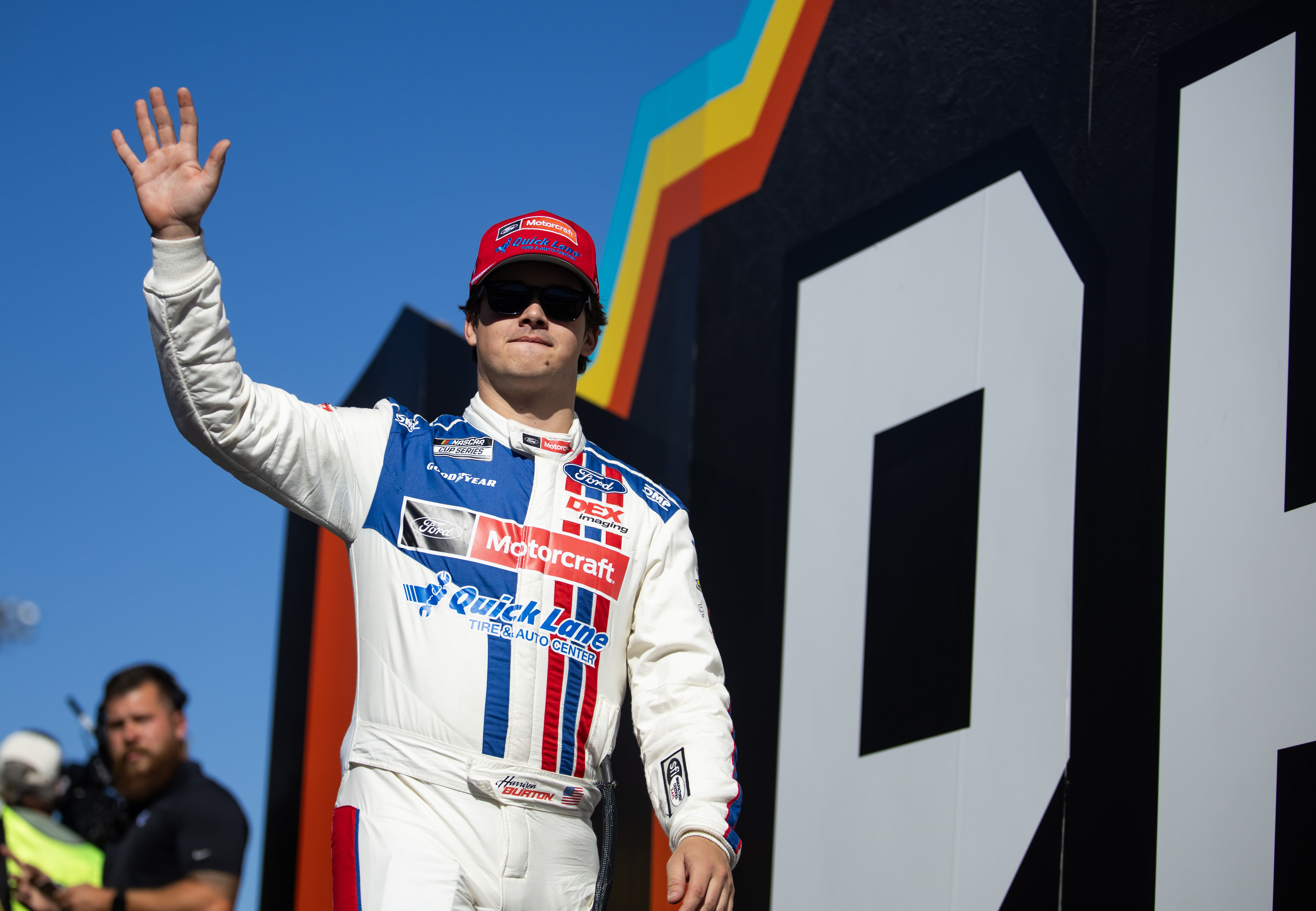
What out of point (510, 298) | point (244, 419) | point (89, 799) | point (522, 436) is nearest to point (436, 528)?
point (522, 436)

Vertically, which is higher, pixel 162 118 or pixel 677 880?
pixel 162 118

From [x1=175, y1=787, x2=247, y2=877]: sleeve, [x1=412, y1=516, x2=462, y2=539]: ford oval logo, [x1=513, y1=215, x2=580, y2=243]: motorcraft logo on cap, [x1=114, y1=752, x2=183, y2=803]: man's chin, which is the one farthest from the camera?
[x1=114, y1=752, x2=183, y2=803]: man's chin

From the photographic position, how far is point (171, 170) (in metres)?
1.73

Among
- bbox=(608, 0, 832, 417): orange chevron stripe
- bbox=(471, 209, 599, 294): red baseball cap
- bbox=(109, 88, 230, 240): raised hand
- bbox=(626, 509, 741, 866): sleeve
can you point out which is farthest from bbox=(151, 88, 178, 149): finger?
bbox=(608, 0, 832, 417): orange chevron stripe

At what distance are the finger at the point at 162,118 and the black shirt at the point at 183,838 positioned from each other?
2188mm

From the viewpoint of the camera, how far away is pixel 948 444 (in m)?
3.01

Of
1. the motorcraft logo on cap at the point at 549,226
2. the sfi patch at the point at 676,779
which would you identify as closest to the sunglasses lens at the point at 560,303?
the motorcraft logo on cap at the point at 549,226

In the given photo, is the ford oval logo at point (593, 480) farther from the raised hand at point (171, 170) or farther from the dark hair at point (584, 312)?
the raised hand at point (171, 170)

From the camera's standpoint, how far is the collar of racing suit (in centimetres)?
207

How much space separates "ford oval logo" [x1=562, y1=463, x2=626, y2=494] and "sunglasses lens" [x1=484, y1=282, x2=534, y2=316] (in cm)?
29

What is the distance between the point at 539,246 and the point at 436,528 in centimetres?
55

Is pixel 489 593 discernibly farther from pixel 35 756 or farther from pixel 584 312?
pixel 35 756

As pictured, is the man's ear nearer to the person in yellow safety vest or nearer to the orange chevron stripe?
the orange chevron stripe

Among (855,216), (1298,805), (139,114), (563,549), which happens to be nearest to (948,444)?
(855,216)
